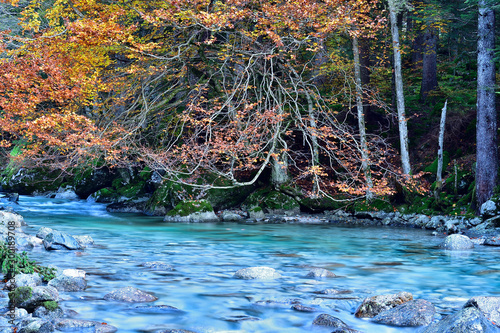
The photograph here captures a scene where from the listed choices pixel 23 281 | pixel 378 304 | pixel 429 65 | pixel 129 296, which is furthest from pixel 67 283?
pixel 429 65

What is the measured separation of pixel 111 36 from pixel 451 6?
35.2 feet

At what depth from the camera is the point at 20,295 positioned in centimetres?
521

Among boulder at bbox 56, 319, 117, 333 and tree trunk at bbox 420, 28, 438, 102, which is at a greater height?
tree trunk at bbox 420, 28, 438, 102

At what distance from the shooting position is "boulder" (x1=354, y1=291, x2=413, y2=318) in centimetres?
567

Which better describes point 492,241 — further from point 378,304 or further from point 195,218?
point 195,218

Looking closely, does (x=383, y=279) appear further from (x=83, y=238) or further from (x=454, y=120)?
(x=454, y=120)

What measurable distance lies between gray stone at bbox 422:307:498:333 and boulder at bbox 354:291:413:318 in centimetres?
104

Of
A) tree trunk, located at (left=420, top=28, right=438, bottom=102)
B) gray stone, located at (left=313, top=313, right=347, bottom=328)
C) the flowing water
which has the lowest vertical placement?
the flowing water

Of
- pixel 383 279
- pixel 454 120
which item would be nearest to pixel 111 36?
pixel 383 279

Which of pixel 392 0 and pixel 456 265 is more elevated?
pixel 392 0

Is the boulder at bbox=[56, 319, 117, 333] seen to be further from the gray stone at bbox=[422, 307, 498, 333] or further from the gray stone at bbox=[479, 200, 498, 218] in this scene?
the gray stone at bbox=[479, 200, 498, 218]

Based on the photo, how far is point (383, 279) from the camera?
25.4 feet

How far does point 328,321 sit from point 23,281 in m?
3.99

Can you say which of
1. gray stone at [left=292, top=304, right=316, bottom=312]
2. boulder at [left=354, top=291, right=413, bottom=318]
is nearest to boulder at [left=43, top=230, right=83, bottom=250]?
gray stone at [left=292, top=304, right=316, bottom=312]
